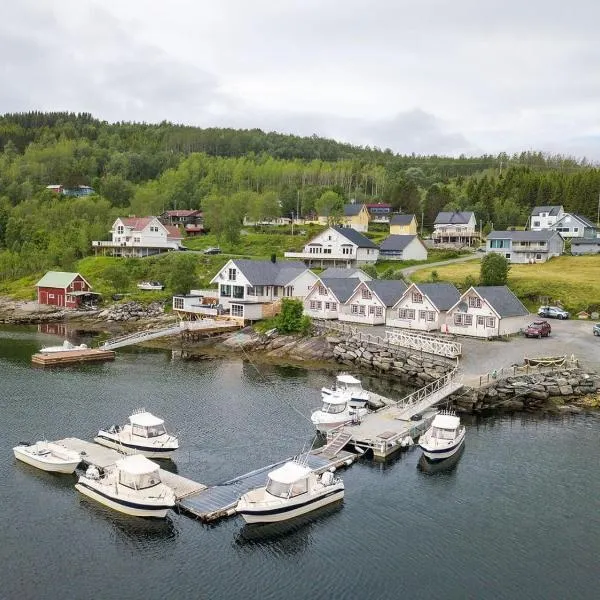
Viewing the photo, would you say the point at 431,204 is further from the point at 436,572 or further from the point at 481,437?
the point at 436,572

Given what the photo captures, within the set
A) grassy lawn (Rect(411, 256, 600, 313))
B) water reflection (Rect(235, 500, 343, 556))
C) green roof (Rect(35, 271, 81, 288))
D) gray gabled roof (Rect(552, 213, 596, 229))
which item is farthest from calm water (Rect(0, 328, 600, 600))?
gray gabled roof (Rect(552, 213, 596, 229))

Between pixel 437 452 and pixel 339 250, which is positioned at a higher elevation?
pixel 339 250

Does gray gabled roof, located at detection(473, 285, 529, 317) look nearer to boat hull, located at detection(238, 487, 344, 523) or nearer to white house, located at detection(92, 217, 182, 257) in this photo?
boat hull, located at detection(238, 487, 344, 523)

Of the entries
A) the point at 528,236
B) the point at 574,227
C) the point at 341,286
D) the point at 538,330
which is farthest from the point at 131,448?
the point at 574,227

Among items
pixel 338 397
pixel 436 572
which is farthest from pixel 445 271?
pixel 436 572

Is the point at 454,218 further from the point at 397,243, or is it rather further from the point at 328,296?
the point at 328,296

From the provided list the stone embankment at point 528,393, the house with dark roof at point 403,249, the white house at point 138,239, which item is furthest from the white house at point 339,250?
the stone embankment at point 528,393
